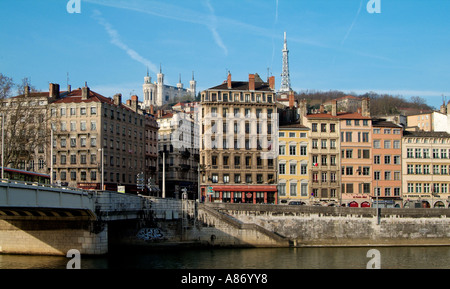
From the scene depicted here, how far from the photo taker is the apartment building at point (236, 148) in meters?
88.4

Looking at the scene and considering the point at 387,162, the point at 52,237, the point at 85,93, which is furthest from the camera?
the point at 387,162

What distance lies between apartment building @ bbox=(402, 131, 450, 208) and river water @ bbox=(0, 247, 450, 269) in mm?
25181

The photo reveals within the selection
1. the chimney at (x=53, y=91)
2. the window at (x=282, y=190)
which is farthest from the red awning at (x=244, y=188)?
the chimney at (x=53, y=91)

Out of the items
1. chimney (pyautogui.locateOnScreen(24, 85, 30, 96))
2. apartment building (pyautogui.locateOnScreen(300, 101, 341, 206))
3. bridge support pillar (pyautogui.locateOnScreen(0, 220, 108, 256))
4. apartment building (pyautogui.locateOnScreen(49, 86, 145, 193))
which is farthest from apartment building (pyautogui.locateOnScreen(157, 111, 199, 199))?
bridge support pillar (pyautogui.locateOnScreen(0, 220, 108, 256))

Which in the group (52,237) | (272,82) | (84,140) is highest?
(272,82)

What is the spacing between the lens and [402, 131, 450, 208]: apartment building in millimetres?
93625

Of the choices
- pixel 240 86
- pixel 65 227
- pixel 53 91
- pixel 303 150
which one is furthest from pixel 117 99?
pixel 65 227

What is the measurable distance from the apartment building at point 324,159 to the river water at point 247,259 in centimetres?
2058

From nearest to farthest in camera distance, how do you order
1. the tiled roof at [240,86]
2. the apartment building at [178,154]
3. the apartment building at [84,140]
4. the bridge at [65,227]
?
the bridge at [65,227] → the apartment building at [84,140] → the tiled roof at [240,86] → the apartment building at [178,154]

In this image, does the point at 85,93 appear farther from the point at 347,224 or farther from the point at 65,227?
the point at 347,224

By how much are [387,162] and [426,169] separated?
687 cm

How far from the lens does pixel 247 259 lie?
5700 centimetres

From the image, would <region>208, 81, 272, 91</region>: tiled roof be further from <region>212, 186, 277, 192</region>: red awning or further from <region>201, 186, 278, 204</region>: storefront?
<region>201, 186, 278, 204</region>: storefront

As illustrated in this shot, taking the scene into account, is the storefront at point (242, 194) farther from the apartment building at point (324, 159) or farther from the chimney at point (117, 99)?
the chimney at point (117, 99)
